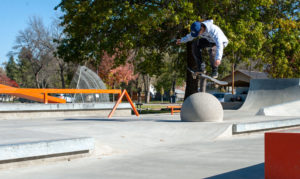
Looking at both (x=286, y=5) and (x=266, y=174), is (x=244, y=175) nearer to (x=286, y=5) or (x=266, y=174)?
(x=266, y=174)

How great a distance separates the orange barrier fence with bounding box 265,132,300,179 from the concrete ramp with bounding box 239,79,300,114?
49.1 ft

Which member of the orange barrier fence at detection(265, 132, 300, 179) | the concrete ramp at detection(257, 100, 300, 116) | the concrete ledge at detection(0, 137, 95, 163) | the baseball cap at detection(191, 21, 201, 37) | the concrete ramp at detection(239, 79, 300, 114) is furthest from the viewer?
the concrete ramp at detection(239, 79, 300, 114)

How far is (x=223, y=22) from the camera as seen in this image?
16.1 meters

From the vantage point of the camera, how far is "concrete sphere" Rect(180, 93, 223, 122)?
9758 millimetres

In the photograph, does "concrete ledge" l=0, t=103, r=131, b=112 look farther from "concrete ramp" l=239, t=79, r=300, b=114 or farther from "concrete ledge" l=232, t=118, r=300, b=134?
"concrete ramp" l=239, t=79, r=300, b=114

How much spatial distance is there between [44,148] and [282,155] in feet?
11.0

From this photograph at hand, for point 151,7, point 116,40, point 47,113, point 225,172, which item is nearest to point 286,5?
point 151,7

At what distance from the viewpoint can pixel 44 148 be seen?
5.18 m

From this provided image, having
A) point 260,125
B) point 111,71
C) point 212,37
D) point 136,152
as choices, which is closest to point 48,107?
point 212,37

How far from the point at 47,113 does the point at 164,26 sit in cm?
920

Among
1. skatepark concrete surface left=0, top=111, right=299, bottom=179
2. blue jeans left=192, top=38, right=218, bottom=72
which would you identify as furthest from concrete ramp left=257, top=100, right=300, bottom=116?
blue jeans left=192, top=38, right=218, bottom=72

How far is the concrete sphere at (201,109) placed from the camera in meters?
9.76

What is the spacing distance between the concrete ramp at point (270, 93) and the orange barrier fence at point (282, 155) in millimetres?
14965

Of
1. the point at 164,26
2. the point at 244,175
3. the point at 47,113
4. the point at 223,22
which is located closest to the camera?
the point at 244,175
